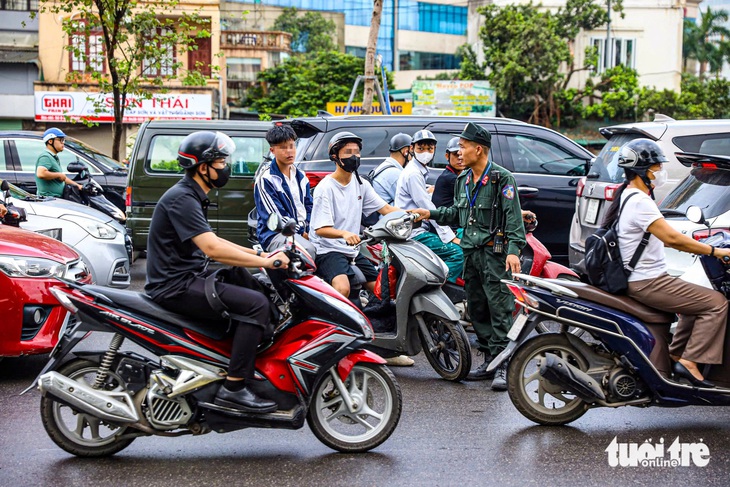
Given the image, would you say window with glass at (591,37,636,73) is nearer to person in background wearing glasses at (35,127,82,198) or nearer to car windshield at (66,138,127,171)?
car windshield at (66,138,127,171)

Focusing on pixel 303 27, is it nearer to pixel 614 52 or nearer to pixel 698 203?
pixel 614 52

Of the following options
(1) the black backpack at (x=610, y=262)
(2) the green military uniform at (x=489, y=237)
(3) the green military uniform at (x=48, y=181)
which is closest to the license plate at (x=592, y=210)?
(2) the green military uniform at (x=489, y=237)

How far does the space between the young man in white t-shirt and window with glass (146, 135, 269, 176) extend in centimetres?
485

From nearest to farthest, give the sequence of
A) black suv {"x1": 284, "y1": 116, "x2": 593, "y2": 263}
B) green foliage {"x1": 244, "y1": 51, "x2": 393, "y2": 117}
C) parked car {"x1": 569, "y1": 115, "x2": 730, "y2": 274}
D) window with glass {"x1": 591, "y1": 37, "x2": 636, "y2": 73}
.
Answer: parked car {"x1": 569, "y1": 115, "x2": 730, "y2": 274}
black suv {"x1": 284, "y1": 116, "x2": 593, "y2": 263}
green foliage {"x1": 244, "y1": 51, "x2": 393, "y2": 117}
window with glass {"x1": 591, "y1": 37, "x2": 636, "y2": 73}

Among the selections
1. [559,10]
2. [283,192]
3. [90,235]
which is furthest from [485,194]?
[559,10]

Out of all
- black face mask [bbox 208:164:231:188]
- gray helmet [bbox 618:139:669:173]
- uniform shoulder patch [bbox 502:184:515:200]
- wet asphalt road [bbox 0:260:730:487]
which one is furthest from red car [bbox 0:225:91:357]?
gray helmet [bbox 618:139:669:173]

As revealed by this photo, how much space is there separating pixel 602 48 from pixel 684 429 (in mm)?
37113

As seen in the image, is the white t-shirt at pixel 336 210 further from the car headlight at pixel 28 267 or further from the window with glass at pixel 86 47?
the window with glass at pixel 86 47

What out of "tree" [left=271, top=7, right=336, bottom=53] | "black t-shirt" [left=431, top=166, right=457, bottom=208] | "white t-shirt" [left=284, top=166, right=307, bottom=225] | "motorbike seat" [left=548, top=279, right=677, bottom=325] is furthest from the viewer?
"tree" [left=271, top=7, right=336, bottom=53]

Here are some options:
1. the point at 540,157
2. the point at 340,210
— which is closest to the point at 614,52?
the point at 540,157

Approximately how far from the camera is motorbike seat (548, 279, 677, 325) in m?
5.24

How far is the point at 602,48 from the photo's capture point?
131 ft

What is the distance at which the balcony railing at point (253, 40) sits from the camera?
4031cm

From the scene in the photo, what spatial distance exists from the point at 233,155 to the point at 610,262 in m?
7.18
